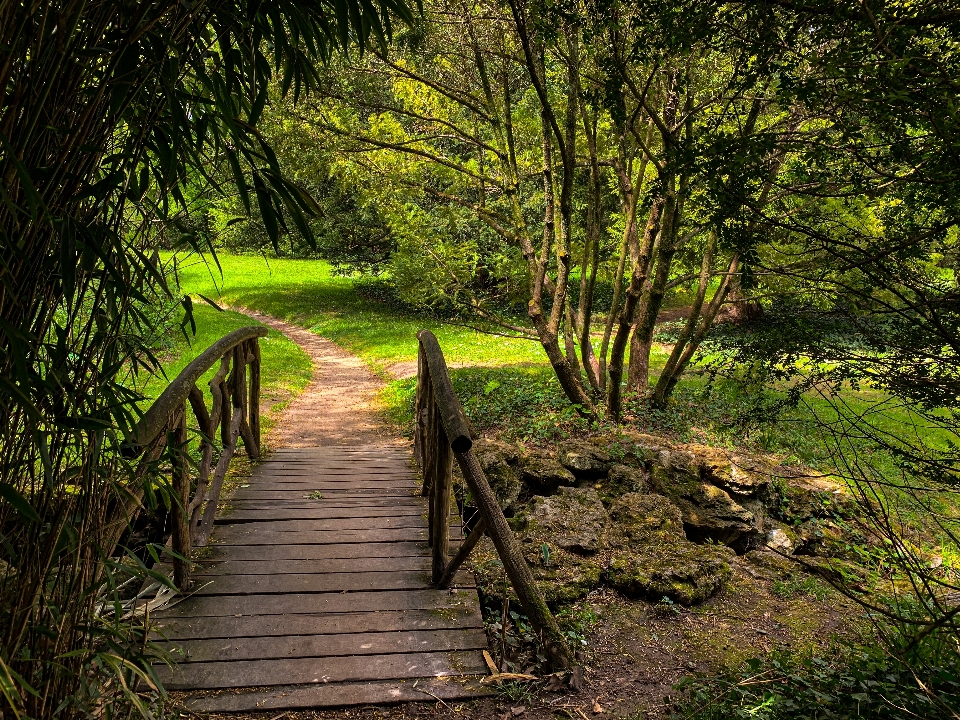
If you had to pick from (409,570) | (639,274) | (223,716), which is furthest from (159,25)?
(639,274)

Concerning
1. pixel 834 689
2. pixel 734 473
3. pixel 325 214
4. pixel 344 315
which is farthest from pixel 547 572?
pixel 344 315

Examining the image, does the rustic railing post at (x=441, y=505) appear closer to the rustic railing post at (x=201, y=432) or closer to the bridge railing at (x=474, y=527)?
the bridge railing at (x=474, y=527)

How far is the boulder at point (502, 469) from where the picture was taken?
248 inches

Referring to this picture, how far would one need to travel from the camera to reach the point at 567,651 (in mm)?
3225

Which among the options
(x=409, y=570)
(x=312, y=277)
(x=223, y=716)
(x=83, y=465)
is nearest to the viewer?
(x=83, y=465)

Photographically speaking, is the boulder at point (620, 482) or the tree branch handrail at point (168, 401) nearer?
the tree branch handrail at point (168, 401)

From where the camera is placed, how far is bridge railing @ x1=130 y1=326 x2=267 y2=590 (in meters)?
3.10

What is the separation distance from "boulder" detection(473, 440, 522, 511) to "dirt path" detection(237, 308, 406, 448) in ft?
6.86

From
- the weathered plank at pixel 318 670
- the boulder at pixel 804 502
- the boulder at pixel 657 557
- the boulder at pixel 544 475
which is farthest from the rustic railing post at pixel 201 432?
the boulder at pixel 804 502

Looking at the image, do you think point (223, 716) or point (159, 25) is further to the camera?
point (223, 716)

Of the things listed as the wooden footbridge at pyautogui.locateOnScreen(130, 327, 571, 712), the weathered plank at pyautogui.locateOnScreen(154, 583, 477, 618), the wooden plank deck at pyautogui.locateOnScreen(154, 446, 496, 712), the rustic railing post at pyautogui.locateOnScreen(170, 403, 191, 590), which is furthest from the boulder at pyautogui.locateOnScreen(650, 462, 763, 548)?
the rustic railing post at pyautogui.locateOnScreen(170, 403, 191, 590)

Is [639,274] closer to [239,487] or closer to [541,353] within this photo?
[239,487]

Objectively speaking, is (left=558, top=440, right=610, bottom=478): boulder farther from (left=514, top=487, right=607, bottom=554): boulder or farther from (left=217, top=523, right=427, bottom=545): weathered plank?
(left=217, top=523, right=427, bottom=545): weathered plank

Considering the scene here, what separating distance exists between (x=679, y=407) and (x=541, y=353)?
211 inches
